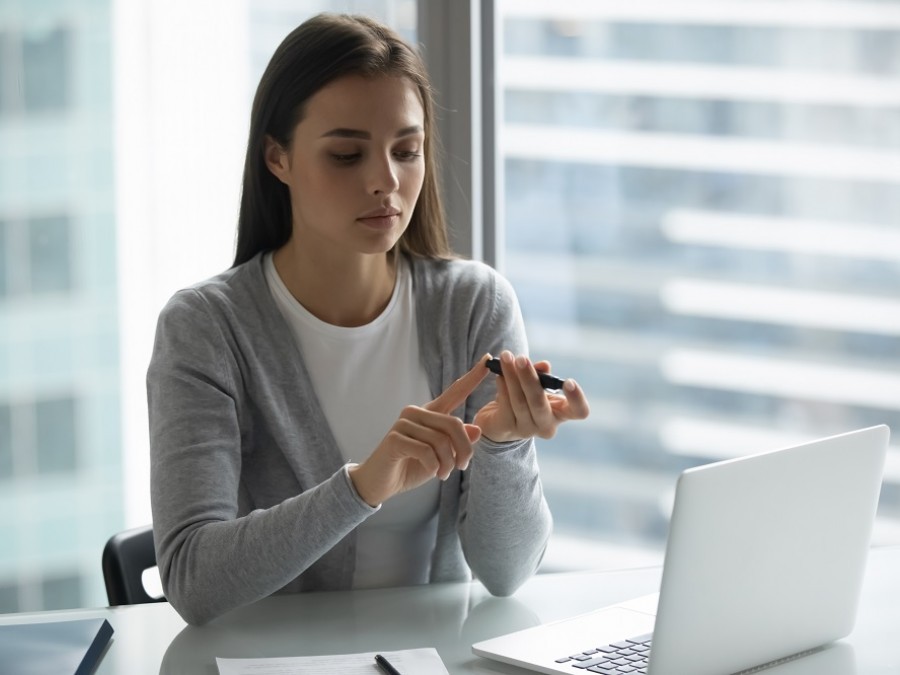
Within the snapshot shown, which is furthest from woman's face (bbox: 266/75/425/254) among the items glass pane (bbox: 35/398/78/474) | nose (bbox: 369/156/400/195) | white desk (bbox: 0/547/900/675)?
glass pane (bbox: 35/398/78/474)

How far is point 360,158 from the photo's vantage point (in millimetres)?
1661

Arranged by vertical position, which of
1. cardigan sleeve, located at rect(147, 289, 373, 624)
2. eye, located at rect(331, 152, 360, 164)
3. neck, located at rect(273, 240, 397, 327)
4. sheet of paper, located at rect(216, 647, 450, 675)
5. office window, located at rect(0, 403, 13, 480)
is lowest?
office window, located at rect(0, 403, 13, 480)

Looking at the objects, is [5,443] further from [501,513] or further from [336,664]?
[336,664]

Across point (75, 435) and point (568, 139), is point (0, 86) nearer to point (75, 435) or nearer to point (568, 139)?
point (75, 435)

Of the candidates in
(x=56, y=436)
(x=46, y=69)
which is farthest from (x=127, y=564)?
(x=46, y=69)

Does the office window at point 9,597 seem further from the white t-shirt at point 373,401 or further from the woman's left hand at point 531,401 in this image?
the woman's left hand at point 531,401

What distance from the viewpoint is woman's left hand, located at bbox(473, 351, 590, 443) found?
138cm

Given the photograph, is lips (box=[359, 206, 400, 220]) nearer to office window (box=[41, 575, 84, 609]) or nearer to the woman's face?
the woman's face

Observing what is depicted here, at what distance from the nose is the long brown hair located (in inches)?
5.1

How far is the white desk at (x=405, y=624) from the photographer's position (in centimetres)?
133

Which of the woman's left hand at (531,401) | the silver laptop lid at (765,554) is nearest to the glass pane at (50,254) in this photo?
the woman's left hand at (531,401)

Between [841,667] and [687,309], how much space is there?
1576mm

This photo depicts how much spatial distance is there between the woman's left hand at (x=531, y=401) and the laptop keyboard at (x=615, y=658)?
0.27 meters

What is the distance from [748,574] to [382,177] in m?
0.76
